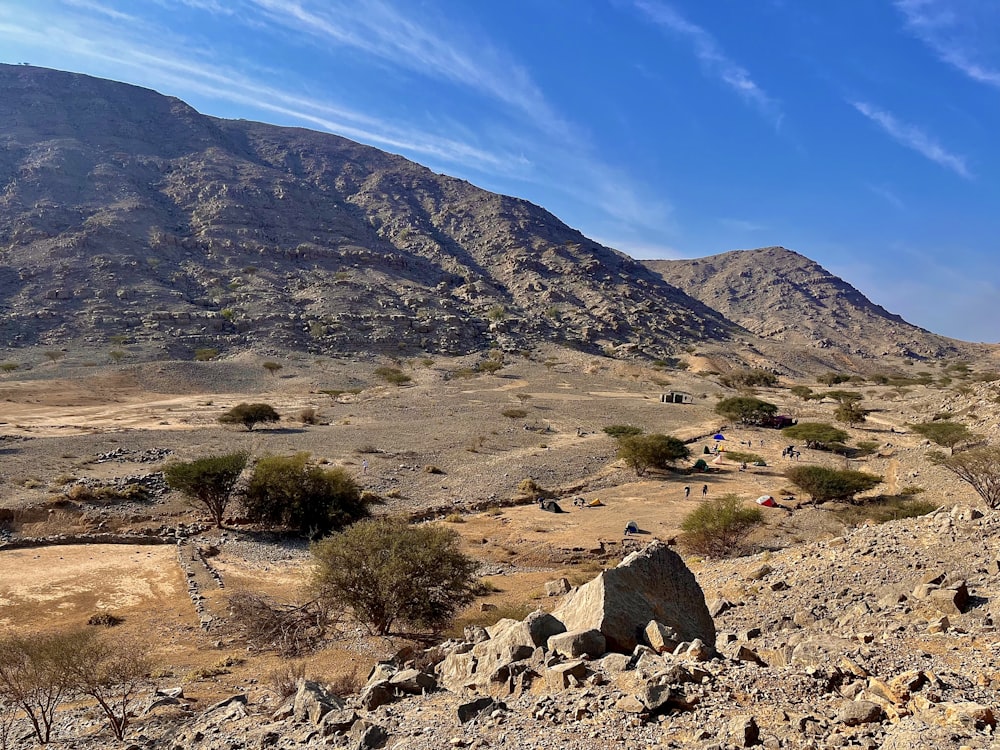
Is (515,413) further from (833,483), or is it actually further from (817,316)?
(817,316)

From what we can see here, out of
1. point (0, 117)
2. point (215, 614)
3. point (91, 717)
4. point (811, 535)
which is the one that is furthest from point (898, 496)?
point (0, 117)

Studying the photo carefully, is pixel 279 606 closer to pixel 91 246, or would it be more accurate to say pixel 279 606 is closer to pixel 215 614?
pixel 215 614

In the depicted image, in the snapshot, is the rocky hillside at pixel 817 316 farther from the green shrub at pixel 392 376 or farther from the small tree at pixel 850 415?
the green shrub at pixel 392 376

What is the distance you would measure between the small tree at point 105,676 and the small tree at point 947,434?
117 feet

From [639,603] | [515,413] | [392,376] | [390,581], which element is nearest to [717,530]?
[390,581]

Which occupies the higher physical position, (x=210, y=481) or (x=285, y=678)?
(x=285, y=678)

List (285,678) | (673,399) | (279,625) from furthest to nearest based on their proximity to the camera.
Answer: (673,399)
(279,625)
(285,678)

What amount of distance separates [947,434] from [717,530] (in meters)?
23.3

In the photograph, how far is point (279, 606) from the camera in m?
14.7

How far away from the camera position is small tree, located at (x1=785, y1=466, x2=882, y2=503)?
25.5 metres

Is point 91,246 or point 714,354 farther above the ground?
point 714,354

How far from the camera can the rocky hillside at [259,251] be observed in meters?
82.7

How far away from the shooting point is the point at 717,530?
771 inches

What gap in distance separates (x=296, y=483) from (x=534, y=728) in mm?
19486
